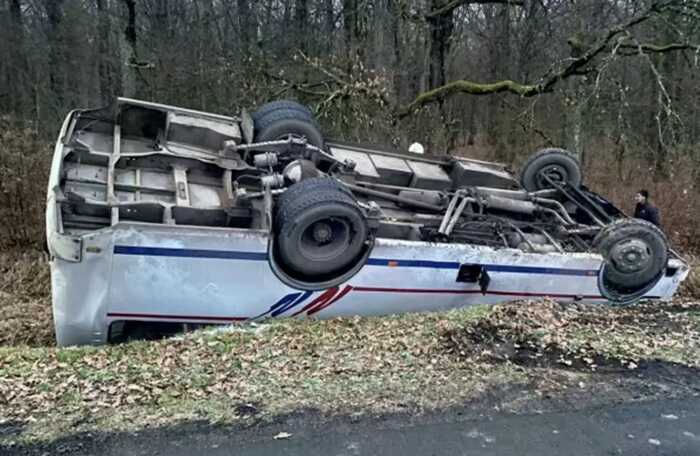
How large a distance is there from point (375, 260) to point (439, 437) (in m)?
2.10

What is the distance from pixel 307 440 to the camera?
335 centimetres

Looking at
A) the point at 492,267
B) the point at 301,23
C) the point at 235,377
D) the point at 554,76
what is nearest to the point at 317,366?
the point at 235,377

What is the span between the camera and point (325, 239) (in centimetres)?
520

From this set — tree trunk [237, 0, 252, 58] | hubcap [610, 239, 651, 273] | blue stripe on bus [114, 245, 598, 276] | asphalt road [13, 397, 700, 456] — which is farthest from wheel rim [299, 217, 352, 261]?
tree trunk [237, 0, 252, 58]

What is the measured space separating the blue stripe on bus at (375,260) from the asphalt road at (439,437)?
5.34 ft

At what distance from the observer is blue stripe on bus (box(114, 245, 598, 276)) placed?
4605 mm

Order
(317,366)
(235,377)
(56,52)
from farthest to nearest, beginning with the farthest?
(56,52) < (317,366) < (235,377)

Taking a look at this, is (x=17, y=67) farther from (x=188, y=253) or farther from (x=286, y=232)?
(x=286, y=232)

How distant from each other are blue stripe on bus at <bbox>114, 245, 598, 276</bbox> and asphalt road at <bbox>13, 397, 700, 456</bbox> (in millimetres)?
1626

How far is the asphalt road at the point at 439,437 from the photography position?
3.25 meters

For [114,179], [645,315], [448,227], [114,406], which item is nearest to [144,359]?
[114,406]

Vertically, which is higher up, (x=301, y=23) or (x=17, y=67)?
(x=301, y=23)

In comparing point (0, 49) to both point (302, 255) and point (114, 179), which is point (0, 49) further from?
point (302, 255)

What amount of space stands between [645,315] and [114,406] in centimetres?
472
